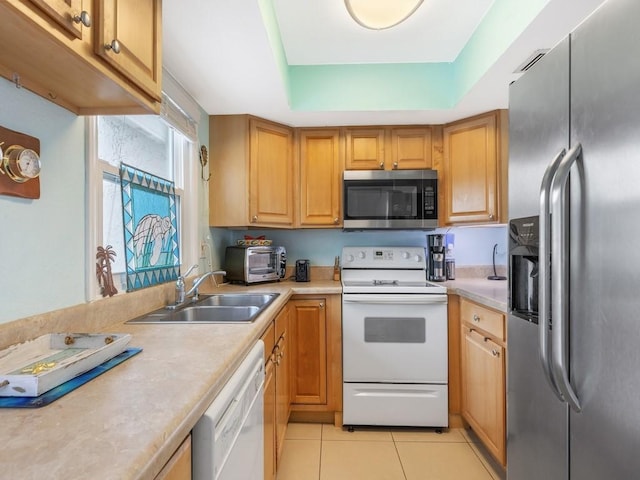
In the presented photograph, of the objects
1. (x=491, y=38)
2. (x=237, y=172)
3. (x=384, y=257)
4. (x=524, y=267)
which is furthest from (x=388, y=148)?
(x=524, y=267)

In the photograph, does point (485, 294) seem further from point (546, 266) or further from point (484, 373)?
point (546, 266)

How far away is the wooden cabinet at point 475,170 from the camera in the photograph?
228 centimetres

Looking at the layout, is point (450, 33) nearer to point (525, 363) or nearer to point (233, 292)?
point (525, 363)

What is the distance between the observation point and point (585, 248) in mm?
817

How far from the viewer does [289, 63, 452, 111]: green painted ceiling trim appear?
232 centimetres

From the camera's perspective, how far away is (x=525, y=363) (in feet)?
3.65

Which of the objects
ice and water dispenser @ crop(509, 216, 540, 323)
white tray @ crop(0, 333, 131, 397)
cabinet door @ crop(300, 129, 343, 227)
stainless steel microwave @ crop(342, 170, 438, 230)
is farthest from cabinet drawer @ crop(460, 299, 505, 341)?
white tray @ crop(0, 333, 131, 397)

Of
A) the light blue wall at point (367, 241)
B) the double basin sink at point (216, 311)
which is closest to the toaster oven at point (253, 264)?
the light blue wall at point (367, 241)

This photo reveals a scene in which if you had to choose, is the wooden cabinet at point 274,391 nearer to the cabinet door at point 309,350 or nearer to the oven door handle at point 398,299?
the cabinet door at point 309,350

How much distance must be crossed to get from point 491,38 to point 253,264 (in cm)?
196

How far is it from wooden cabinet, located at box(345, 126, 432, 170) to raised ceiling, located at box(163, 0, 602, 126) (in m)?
0.08

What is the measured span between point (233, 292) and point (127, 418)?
1455 millimetres

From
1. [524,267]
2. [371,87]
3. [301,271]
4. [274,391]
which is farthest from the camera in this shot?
[301,271]

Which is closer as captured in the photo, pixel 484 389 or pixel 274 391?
pixel 274 391
